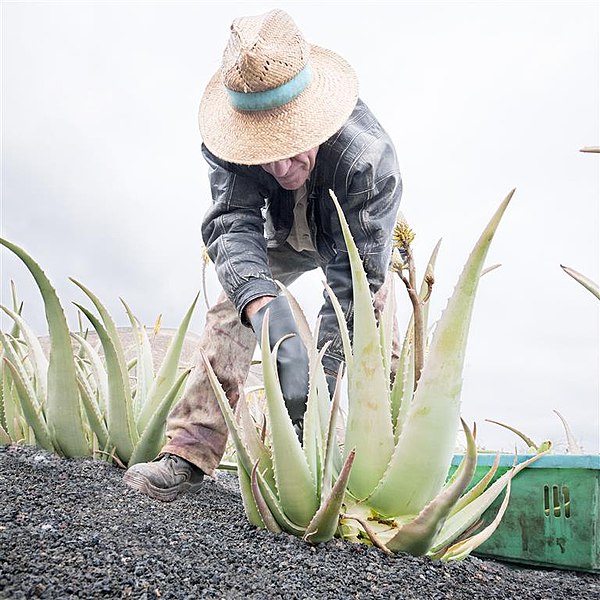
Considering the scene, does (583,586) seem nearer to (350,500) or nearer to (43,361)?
(350,500)

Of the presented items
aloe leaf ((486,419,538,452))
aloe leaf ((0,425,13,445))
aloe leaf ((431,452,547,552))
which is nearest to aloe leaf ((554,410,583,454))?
aloe leaf ((486,419,538,452))

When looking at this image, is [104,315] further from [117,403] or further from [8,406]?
[8,406]

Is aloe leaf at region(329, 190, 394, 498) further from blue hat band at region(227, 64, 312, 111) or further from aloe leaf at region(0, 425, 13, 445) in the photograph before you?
aloe leaf at region(0, 425, 13, 445)

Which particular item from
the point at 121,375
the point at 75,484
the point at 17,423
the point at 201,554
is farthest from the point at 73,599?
the point at 17,423

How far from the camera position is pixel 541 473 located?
1438 millimetres

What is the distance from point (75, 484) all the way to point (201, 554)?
1.86ft

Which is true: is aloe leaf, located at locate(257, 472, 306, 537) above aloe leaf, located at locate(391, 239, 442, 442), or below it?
below

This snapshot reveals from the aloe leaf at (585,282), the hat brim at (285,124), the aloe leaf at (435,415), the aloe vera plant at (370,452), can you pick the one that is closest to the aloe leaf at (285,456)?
the aloe vera plant at (370,452)

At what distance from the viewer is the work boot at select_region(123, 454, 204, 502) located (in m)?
1.54

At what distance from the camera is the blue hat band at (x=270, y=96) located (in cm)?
150

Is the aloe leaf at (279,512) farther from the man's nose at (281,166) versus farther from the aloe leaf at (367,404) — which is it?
the man's nose at (281,166)

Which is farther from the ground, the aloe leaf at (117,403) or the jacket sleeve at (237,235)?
the jacket sleeve at (237,235)

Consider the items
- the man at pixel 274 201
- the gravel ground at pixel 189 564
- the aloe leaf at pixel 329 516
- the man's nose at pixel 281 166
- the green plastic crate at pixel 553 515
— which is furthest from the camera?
the man's nose at pixel 281 166

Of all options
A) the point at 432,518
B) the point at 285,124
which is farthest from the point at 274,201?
the point at 432,518
